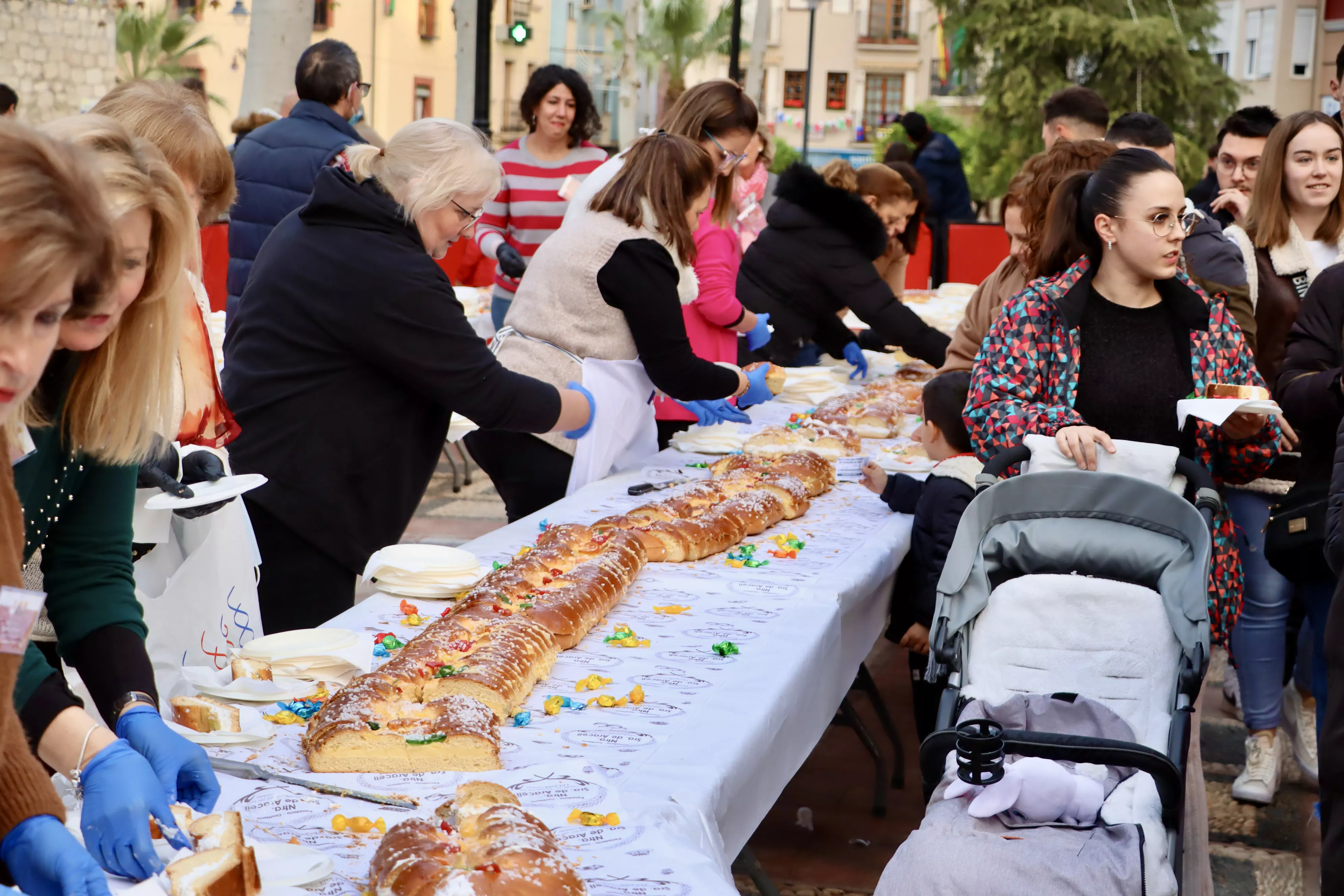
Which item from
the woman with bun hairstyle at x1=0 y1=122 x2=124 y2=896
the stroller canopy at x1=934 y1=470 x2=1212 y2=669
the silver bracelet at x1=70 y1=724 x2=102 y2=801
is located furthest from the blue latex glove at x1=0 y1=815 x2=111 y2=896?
the stroller canopy at x1=934 y1=470 x2=1212 y2=669

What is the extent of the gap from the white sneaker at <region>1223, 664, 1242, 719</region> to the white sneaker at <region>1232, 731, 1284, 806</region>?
610 millimetres

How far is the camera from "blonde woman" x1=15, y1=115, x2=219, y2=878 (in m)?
1.49

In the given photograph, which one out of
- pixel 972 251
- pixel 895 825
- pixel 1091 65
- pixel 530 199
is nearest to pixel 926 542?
pixel 895 825

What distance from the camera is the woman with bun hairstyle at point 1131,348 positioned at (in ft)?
10.8

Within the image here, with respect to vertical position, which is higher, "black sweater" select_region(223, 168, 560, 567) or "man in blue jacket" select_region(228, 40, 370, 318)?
"man in blue jacket" select_region(228, 40, 370, 318)

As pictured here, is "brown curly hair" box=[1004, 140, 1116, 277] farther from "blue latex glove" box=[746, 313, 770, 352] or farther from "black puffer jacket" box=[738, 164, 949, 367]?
"black puffer jacket" box=[738, 164, 949, 367]

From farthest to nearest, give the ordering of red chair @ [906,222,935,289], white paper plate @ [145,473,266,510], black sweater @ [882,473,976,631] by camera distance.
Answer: red chair @ [906,222,935,289], black sweater @ [882,473,976,631], white paper plate @ [145,473,266,510]

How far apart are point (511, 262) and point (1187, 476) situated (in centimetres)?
356

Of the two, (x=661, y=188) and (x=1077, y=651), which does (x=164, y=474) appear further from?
(x=1077, y=651)

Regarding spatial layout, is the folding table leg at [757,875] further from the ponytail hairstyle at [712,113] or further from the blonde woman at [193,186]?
the ponytail hairstyle at [712,113]

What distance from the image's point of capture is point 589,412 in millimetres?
3646

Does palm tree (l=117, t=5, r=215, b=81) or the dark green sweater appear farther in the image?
palm tree (l=117, t=5, r=215, b=81)

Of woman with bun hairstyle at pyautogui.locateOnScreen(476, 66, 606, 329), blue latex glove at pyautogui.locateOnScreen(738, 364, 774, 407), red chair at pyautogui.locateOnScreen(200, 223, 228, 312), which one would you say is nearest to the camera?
blue latex glove at pyautogui.locateOnScreen(738, 364, 774, 407)

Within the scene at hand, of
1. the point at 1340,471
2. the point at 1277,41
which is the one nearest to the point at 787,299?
the point at 1340,471
